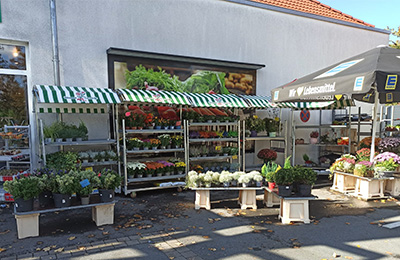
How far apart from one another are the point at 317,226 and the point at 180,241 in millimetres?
2410

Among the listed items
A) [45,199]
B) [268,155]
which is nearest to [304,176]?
[268,155]

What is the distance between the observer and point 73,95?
596 centimetres

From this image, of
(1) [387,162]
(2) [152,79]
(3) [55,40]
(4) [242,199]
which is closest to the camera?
(4) [242,199]

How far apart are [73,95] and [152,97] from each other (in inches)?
68.8

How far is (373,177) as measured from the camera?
621cm

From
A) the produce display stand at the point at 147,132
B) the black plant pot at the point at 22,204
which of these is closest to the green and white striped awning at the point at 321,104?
the produce display stand at the point at 147,132

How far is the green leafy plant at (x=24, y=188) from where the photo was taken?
13.5ft

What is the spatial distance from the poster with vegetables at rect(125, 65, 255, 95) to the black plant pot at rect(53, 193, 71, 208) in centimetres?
391

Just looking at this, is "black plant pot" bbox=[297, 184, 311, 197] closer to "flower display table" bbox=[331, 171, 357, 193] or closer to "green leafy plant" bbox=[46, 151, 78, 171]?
"flower display table" bbox=[331, 171, 357, 193]

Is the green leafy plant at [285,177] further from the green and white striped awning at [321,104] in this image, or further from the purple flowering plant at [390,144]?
the purple flowering plant at [390,144]

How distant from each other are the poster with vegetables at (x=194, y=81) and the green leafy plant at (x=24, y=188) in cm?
399

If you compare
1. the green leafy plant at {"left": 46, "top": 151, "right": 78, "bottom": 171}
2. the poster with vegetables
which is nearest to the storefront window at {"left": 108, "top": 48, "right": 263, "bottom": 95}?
the poster with vegetables

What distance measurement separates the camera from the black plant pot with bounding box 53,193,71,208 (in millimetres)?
4418

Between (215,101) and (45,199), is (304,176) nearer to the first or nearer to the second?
(215,101)
